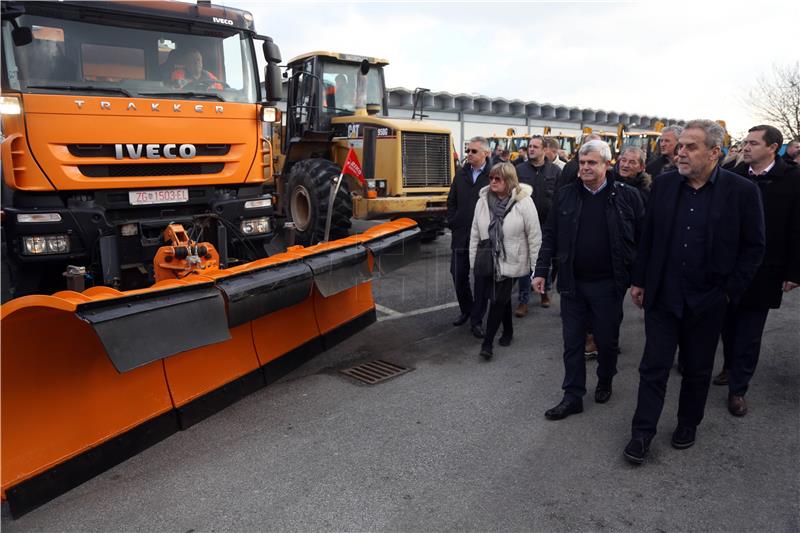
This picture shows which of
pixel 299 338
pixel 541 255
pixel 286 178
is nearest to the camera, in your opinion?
pixel 541 255

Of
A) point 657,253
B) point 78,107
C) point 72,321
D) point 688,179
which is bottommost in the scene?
point 72,321

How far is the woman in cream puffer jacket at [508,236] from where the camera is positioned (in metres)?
5.11

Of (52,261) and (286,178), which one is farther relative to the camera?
(286,178)

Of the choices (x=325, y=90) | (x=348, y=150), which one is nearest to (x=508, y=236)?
(x=348, y=150)

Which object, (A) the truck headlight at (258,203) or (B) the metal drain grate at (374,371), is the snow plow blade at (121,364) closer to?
(B) the metal drain grate at (374,371)

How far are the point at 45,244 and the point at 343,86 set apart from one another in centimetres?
633

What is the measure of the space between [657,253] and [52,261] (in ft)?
14.6

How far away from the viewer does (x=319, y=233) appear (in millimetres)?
8781

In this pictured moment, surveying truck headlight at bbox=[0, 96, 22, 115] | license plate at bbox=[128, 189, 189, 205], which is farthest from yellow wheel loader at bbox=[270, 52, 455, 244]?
truck headlight at bbox=[0, 96, 22, 115]

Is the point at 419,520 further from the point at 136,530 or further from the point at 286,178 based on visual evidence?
the point at 286,178

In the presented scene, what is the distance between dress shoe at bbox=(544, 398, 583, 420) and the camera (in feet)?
13.3

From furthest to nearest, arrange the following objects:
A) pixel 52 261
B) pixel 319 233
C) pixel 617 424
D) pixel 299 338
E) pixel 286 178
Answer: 1. pixel 286 178
2. pixel 319 233
3. pixel 299 338
4. pixel 52 261
5. pixel 617 424

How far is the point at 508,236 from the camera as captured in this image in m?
5.15

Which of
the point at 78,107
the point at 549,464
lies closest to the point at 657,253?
the point at 549,464
